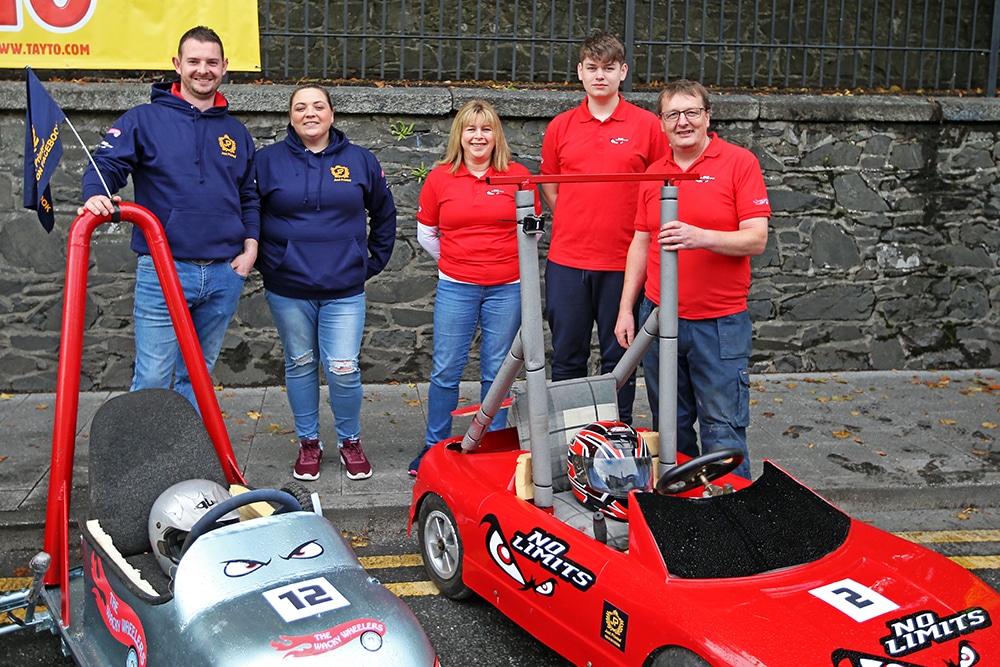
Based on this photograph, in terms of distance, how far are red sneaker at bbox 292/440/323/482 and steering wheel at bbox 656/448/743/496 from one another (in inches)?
90.7

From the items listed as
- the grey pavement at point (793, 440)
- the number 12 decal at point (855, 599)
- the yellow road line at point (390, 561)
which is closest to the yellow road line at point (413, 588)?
the yellow road line at point (390, 561)

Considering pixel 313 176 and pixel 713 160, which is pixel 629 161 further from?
pixel 313 176

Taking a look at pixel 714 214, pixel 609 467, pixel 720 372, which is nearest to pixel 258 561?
pixel 609 467

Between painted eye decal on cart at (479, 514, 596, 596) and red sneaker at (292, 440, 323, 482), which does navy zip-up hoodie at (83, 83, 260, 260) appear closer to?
red sneaker at (292, 440, 323, 482)

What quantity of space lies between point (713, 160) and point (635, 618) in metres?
2.21

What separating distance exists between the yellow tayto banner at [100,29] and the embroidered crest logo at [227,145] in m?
2.68

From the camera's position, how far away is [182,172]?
15.8 ft

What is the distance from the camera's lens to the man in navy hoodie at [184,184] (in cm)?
478

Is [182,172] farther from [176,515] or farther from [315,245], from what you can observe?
[176,515]

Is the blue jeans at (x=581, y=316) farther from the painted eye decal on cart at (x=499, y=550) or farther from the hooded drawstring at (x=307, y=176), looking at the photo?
the painted eye decal on cart at (x=499, y=550)

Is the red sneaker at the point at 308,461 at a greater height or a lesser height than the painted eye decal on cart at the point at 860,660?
lesser

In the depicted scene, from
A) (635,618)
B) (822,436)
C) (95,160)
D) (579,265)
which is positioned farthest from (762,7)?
(635,618)

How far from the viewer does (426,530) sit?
4285 millimetres

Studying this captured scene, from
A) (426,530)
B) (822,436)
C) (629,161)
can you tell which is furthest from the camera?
(822,436)
